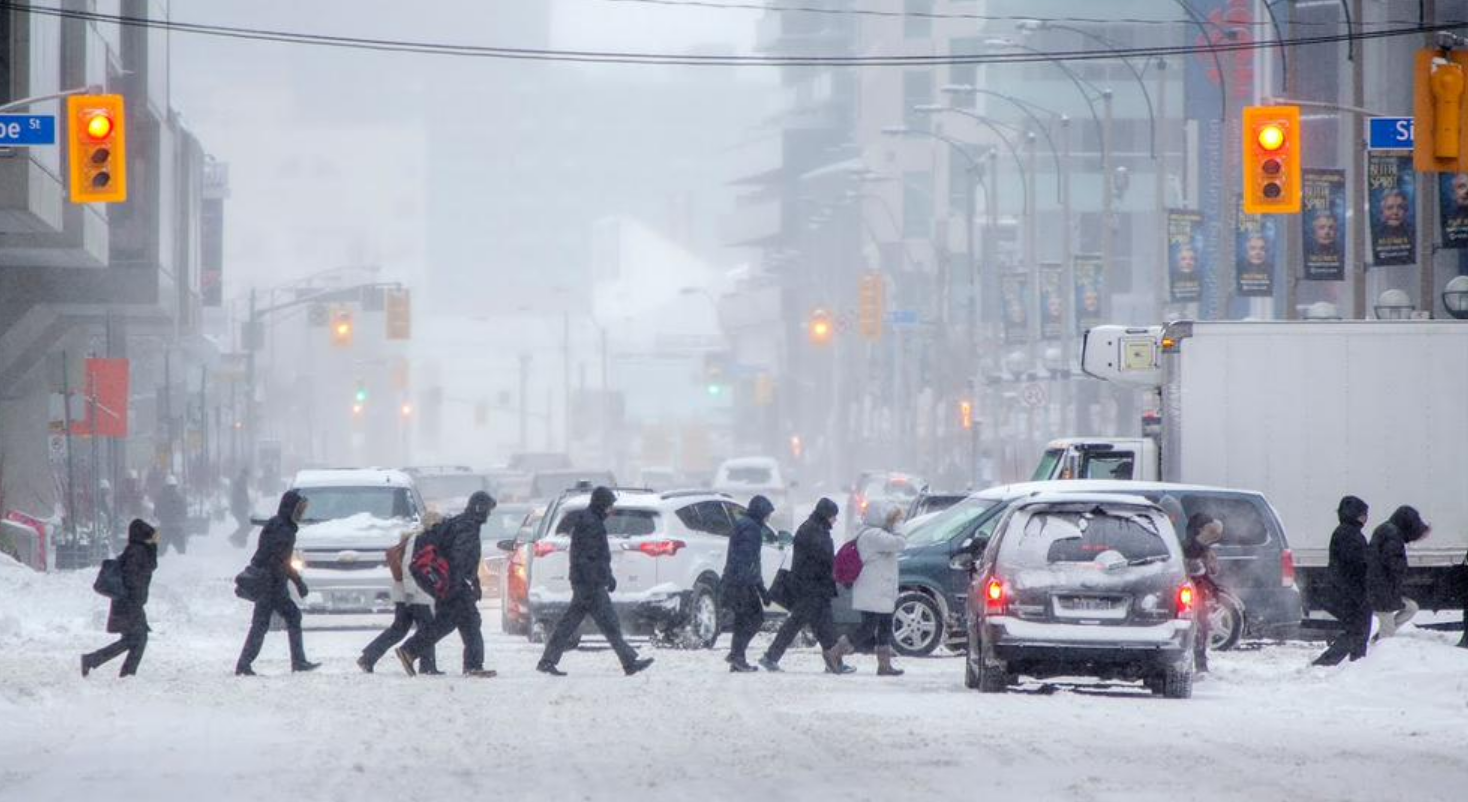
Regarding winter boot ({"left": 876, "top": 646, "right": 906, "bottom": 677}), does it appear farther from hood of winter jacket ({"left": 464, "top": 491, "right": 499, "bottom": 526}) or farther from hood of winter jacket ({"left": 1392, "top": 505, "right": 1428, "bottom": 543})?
hood of winter jacket ({"left": 1392, "top": 505, "right": 1428, "bottom": 543})

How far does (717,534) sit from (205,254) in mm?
72386

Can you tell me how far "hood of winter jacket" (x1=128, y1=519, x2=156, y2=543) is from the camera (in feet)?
71.4

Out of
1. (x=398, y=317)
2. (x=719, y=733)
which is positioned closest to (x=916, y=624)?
(x=719, y=733)

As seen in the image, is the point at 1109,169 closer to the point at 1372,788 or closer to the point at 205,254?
the point at 1372,788

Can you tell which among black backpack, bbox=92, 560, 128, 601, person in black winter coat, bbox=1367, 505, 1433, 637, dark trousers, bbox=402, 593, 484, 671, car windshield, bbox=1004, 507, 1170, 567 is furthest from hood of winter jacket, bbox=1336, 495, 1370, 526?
black backpack, bbox=92, 560, 128, 601

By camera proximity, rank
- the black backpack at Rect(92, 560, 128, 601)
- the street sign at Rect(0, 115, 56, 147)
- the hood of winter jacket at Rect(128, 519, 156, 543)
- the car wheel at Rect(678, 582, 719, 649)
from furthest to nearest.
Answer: the street sign at Rect(0, 115, 56, 147), the car wheel at Rect(678, 582, 719, 649), the hood of winter jacket at Rect(128, 519, 156, 543), the black backpack at Rect(92, 560, 128, 601)

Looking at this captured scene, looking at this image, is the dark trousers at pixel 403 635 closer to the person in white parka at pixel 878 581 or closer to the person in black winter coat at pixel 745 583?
the person in black winter coat at pixel 745 583

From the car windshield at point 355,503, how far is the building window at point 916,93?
11093 cm

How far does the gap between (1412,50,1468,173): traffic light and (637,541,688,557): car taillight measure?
806 cm

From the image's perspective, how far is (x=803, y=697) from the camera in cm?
1980

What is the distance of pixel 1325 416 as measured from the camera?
1091 inches

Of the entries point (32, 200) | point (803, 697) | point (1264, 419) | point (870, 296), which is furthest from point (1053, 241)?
point (803, 697)

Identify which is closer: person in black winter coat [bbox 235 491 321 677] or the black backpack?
the black backpack

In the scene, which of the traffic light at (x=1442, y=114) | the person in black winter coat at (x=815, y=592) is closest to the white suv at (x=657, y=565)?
the person in black winter coat at (x=815, y=592)
